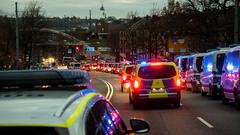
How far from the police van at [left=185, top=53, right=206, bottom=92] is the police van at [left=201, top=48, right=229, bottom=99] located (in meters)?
3.21

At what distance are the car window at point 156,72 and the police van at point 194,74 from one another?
1082cm

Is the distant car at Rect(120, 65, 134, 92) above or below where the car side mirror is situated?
below

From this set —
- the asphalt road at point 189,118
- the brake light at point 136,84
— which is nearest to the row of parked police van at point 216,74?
the asphalt road at point 189,118

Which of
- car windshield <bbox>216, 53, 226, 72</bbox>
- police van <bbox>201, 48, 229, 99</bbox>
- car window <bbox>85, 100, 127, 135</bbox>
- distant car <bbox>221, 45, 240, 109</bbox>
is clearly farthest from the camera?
car windshield <bbox>216, 53, 226, 72</bbox>

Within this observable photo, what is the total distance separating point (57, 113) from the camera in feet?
13.3

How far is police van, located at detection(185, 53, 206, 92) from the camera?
34.9 meters

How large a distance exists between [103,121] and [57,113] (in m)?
0.90

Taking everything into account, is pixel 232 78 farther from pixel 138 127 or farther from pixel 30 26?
pixel 30 26

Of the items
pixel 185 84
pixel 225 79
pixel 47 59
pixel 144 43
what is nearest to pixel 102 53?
pixel 47 59

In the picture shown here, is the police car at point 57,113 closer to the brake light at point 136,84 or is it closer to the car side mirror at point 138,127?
the car side mirror at point 138,127

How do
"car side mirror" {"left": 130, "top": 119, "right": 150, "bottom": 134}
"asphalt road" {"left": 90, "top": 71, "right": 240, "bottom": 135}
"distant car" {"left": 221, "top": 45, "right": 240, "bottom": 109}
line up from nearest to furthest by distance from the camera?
"car side mirror" {"left": 130, "top": 119, "right": 150, "bottom": 134}, "asphalt road" {"left": 90, "top": 71, "right": 240, "bottom": 135}, "distant car" {"left": 221, "top": 45, "right": 240, "bottom": 109}

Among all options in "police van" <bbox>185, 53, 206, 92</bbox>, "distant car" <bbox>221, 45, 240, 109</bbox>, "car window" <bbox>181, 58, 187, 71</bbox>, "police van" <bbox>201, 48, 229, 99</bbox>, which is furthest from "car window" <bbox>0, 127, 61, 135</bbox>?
"car window" <bbox>181, 58, 187, 71</bbox>

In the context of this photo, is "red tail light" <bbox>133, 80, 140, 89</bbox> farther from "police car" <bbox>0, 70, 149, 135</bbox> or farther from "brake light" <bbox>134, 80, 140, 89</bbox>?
"police car" <bbox>0, 70, 149, 135</bbox>

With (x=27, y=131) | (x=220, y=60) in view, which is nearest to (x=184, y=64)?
(x=220, y=60)
